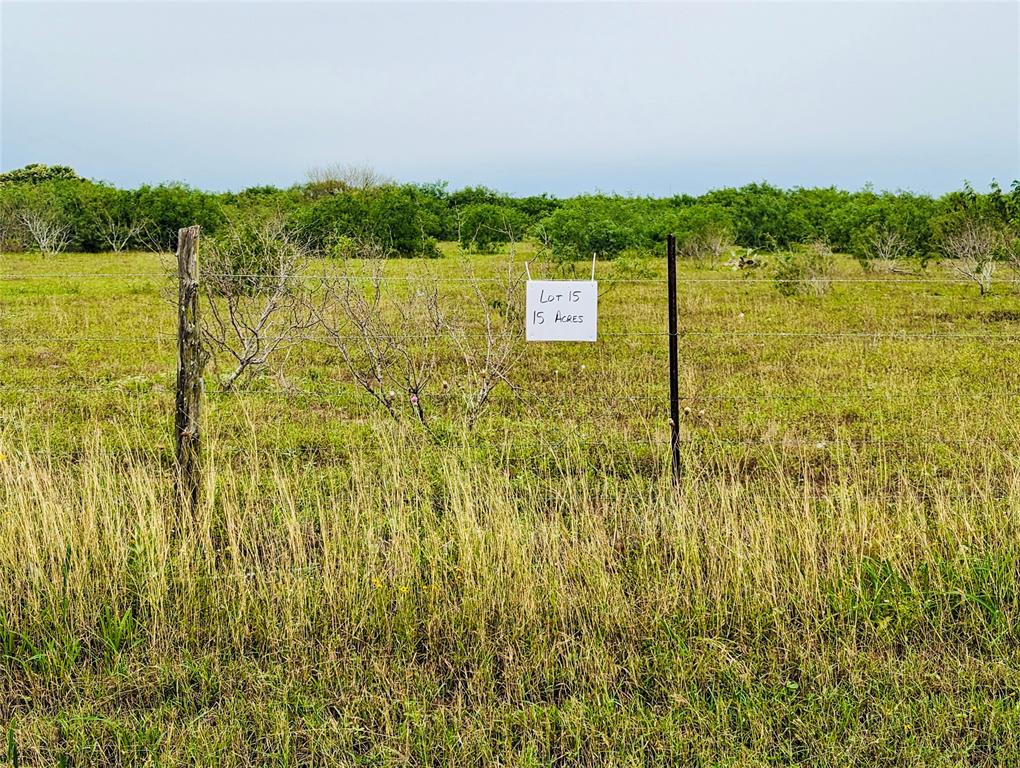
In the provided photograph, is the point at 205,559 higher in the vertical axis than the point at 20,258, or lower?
lower

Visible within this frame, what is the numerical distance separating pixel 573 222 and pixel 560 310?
24739mm

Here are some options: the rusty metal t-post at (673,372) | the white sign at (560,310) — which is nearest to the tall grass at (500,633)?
the rusty metal t-post at (673,372)

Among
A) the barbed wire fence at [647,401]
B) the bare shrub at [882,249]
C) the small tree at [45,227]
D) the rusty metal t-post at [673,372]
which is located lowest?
the barbed wire fence at [647,401]

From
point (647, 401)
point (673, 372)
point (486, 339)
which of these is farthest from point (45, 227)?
point (673, 372)

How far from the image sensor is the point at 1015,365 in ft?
32.3

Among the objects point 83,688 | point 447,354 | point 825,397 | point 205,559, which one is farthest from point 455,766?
point 447,354

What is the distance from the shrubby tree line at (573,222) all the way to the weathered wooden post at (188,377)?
17678mm

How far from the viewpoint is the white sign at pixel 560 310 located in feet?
16.2

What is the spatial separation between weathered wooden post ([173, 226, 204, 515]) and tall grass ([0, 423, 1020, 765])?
0.14 metres

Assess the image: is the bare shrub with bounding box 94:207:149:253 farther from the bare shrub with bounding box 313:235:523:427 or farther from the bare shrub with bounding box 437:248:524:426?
the bare shrub with bounding box 313:235:523:427

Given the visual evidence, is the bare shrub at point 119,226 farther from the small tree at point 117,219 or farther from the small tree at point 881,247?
the small tree at point 881,247

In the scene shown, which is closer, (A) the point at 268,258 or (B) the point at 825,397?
(B) the point at 825,397

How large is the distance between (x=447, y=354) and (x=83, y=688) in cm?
785

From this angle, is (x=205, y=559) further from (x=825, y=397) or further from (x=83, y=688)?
(x=825, y=397)
